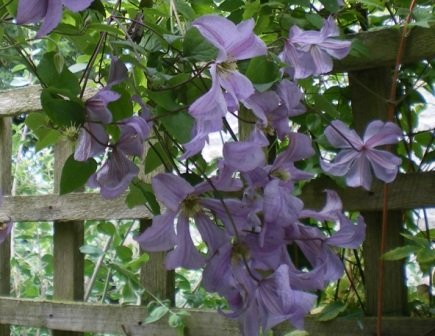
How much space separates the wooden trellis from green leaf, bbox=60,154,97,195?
2.51 feet

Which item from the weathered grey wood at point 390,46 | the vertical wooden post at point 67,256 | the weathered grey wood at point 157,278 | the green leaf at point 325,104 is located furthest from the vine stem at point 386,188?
the vertical wooden post at point 67,256

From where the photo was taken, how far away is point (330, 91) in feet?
4.56

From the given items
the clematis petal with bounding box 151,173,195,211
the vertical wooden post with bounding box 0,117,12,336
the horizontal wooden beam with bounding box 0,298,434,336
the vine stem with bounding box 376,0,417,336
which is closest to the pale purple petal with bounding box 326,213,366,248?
the clematis petal with bounding box 151,173,195,211

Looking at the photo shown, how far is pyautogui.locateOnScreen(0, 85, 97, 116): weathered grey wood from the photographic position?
1.90 meters

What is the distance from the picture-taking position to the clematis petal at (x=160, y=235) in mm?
518

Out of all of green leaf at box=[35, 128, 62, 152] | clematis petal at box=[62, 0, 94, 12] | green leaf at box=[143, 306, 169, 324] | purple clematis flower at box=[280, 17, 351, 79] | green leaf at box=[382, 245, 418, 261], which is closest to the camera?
clematis petal at box=[62, 0, 94, 12]

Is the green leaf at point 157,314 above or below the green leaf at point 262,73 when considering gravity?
below

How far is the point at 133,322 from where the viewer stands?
170 cm

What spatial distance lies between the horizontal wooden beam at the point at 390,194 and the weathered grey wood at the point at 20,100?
0.81 m

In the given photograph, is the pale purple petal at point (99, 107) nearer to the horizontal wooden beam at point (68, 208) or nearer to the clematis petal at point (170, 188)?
the clematis petal at point (170, 188)

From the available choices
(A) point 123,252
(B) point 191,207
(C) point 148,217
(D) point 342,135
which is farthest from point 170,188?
(A) point 123,252

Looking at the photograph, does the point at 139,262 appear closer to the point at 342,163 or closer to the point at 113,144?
the point at 342,163

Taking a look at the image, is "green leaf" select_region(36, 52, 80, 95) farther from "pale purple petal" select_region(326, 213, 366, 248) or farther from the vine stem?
the vine stem

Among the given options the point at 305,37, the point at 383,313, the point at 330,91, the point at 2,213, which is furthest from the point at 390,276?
the point at 2,213
